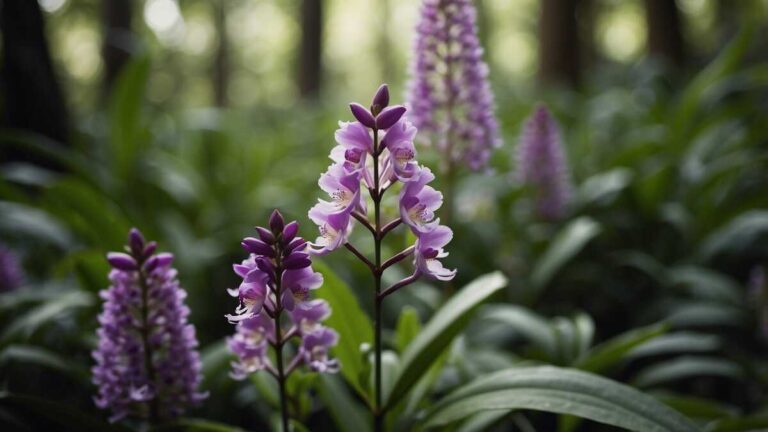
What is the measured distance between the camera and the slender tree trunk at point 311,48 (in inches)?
440

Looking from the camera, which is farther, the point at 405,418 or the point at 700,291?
the point at 700,291

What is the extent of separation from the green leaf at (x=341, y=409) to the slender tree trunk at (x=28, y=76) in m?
3.38

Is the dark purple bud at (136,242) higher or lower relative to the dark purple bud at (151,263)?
higher

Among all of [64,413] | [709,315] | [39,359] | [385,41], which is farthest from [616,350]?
[385,41]

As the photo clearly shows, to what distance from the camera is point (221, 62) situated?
1877 cm

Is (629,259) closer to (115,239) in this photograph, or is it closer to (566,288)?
(566,288)

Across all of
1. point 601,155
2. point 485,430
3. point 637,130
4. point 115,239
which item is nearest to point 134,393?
point 485,430

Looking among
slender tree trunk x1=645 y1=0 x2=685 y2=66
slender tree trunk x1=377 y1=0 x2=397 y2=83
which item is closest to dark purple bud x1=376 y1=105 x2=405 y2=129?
slender tree trunk x1=645 y1=0 x2=685 y2=66

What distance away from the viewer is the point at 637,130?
17.8 ft

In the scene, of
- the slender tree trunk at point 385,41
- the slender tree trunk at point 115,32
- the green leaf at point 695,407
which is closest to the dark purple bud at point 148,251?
the green leaf at point 695,407

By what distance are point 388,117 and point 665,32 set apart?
343 inches

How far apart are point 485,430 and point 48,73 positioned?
3.99 metres

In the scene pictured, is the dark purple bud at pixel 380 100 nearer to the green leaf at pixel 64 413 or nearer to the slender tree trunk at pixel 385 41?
the green leaf at pixel 64 413

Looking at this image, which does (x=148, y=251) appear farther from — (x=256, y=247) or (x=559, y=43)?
(x=559, y=43)
